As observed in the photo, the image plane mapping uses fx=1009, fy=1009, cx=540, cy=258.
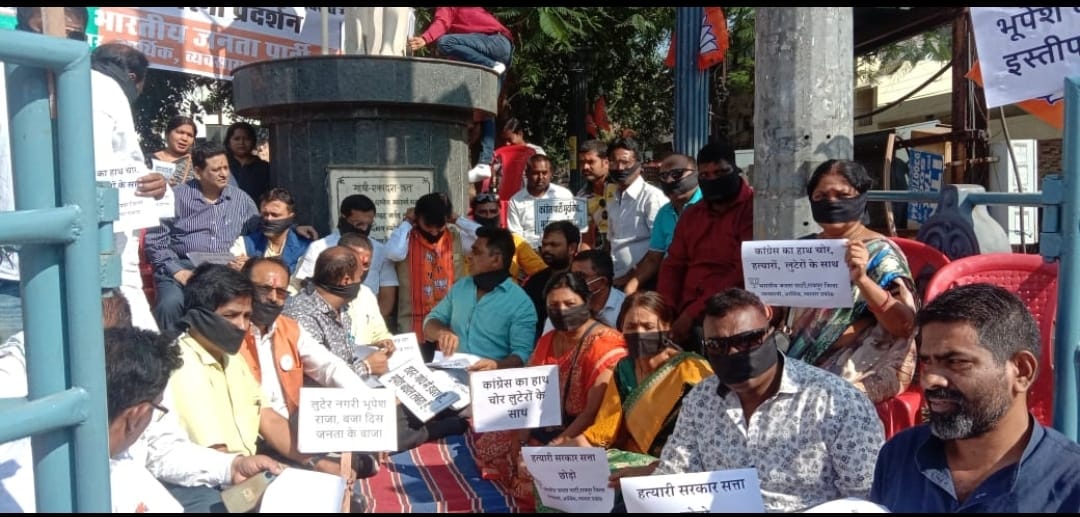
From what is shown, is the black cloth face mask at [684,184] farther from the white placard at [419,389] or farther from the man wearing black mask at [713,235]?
the white placard at [419,389]

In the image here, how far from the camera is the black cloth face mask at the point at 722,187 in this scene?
462cm

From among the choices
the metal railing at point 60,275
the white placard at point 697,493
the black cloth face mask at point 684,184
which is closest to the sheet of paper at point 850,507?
the white placard at point 697,493

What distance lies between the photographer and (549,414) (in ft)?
13.5

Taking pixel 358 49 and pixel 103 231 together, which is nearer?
pixel 103 231

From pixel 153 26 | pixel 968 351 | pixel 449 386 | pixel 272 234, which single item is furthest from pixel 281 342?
pixel 153 26

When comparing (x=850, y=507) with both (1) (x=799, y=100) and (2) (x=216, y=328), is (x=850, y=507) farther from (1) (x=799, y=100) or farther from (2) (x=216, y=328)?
(2) (x=216, y=328)

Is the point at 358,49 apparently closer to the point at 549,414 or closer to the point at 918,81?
the point at 549,414

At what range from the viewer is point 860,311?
11.4 ft

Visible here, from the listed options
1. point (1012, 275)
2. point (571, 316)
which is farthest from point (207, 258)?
point (1012, 275)

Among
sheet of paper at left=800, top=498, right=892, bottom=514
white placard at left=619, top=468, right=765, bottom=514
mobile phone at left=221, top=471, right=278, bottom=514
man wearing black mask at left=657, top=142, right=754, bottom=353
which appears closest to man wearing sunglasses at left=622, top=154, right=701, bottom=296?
man wearing black mask at left=657, top=142, right=754, bottom=353

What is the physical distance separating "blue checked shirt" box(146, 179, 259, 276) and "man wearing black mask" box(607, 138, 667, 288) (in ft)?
7.43

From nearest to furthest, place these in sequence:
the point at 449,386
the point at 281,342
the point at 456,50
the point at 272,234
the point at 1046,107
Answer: the point at 1046,107 < the point at 281,342 < the point at 449,386 < the point at 272,234 < the point at 456,50

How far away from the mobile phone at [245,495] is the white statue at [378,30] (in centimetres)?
442

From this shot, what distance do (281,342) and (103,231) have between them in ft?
9.02
